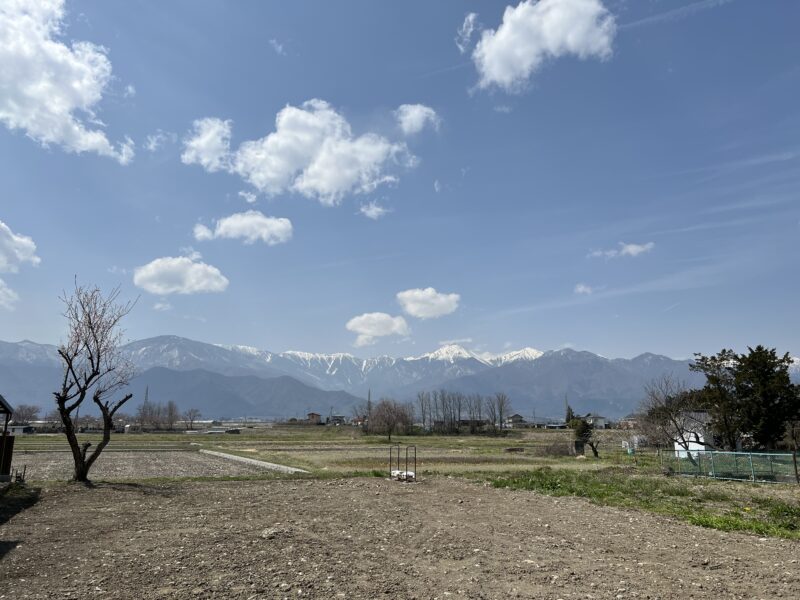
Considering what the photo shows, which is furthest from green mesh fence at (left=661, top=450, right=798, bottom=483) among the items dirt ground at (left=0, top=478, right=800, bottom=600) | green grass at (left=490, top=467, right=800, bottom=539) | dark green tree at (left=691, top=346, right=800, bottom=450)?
dirt ground at (left=0, top=478, right=800, bottom=600)

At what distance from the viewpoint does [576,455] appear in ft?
203

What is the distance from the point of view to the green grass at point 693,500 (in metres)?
16.1

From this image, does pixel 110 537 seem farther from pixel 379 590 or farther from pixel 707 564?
pixel 707 564

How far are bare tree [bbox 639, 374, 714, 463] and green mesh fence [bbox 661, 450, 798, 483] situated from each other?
37.5 ft

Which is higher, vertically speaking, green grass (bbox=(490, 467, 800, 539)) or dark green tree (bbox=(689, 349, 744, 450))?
dark green tree (bbox=(689, 349, 744, 450))

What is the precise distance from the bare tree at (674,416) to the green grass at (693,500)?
20.1m

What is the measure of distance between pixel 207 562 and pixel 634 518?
1291 cm

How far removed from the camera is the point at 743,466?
107 ft

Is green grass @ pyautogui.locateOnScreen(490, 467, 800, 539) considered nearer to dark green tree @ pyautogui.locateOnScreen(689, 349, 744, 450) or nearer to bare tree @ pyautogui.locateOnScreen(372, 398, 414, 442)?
dark green tree @ pyautogui.locateOnScreen(689, 349, 744, 450)

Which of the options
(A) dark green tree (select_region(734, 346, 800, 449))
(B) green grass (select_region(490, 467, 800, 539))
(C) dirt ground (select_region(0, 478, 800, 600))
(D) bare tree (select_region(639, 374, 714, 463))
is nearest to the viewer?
(C) dirt ground (select_region(0, 478, 800, 600))

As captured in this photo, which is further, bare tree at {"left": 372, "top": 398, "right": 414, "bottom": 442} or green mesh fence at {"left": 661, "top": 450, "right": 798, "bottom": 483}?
bare tree at {"left": 372, "top": 398, "right": 414, "bottom": 442}

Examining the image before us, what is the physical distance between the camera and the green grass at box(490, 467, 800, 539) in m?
16.1

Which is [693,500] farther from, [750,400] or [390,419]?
[390,419]

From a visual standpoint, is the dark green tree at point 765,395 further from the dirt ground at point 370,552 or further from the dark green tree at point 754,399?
the dirt ground at point 370,552
